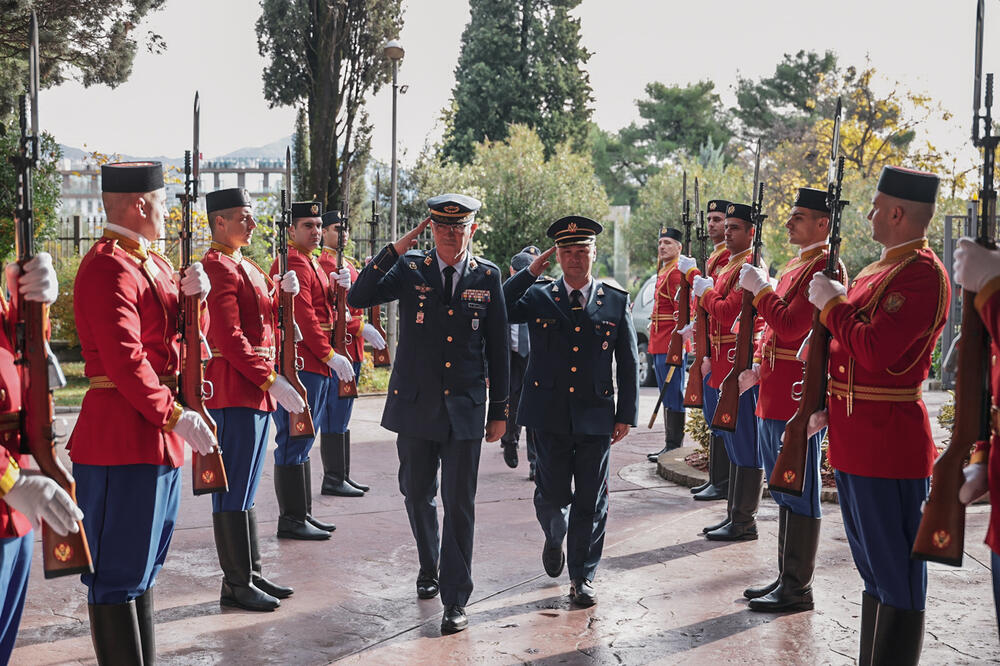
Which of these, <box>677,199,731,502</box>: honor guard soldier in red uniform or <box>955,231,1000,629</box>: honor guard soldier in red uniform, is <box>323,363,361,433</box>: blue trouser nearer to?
<box>677,199,731,502</box>: honor guard soldier in red uniform

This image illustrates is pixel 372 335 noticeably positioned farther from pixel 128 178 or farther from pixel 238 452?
pixel 128 178

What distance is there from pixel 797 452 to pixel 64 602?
152 inches

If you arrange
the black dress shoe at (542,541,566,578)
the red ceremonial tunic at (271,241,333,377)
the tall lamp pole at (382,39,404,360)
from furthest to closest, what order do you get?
the tall lamp pole at (382,39,404,360)
the red ceremonial tunic at (271,241,333,377)
the black dress shoe at (542,541,566,578)

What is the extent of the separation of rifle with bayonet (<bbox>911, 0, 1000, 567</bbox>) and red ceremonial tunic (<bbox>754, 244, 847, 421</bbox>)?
66.9 inches

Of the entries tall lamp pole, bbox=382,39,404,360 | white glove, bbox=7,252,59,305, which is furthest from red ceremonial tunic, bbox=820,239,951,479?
tall lamp pole, bbox=382,39,404,360

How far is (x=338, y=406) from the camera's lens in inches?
311

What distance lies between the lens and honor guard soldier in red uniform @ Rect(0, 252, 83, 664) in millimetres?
3021

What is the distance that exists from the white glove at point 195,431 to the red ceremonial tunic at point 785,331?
2783 mm

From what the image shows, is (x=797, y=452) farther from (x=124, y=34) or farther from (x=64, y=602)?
(x=124, y=34)

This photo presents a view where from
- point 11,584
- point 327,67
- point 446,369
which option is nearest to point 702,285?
point 446,369

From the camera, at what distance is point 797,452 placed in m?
4.36

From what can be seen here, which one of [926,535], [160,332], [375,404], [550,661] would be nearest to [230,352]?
[160,332]

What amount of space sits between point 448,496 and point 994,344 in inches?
109

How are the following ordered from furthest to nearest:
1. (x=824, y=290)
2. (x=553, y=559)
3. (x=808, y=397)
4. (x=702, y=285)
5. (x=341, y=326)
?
(x=341, y=326)
(x=702, y=285)
(x=553, y=559)
(x=808, y=397)
(x=824, y=290)
